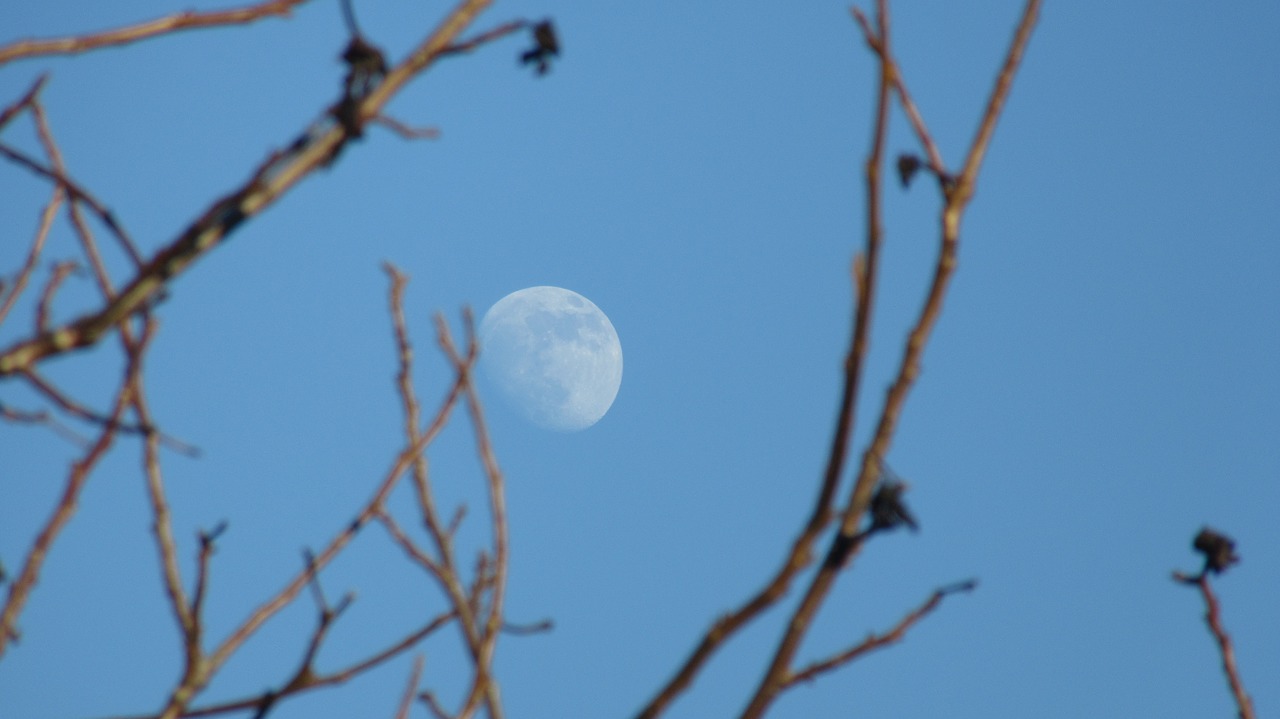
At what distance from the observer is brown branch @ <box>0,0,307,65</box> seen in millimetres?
1810

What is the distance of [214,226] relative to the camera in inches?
57.6

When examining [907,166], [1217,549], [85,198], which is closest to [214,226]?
[85,198]

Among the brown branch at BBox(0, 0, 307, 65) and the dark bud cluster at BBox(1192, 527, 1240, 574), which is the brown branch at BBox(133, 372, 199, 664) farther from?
the dark bud cluster at BBox(1192, 527, 1240, 574)

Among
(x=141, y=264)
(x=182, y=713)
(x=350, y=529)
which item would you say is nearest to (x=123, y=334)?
(x=350, y=529)

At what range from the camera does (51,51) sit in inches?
72.7

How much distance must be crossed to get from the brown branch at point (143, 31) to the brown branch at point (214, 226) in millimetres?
455

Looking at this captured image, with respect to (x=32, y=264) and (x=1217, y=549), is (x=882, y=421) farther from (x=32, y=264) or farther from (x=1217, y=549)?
(x=32, y=264)

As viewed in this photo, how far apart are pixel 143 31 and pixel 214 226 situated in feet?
2.12

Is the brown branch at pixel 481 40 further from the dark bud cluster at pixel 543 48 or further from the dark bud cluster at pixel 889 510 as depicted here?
→ the dark bud cluster at pixel 889 510

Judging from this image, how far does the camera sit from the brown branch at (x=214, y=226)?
145 centimetres

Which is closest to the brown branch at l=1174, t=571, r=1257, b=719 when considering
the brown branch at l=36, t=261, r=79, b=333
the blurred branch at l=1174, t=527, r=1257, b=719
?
the blurred branch at l=1174, t=527, r=1257, b=719

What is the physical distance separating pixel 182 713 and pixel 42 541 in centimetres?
73

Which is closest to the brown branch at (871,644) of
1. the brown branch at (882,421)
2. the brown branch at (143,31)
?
the brown branch at (882,421)

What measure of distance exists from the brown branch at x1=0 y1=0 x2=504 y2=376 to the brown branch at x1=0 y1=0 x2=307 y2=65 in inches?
17.9
